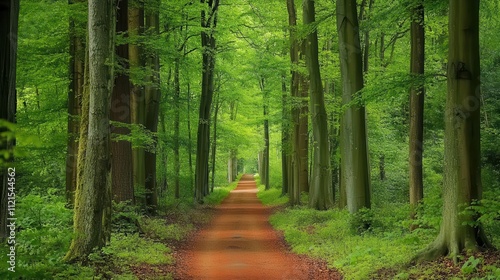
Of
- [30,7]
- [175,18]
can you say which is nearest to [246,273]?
[30,7]

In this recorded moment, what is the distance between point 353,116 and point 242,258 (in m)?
5.09

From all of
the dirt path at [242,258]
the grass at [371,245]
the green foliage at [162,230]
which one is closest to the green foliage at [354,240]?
the grass at [371,245]

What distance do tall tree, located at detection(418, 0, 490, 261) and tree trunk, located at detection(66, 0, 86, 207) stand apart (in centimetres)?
917

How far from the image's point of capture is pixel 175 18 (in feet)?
59.0

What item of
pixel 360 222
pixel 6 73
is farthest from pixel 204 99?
pixel 6 73

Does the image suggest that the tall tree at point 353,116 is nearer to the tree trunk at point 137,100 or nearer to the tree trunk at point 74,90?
the tree trunk at point 137,100

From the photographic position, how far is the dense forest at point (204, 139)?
316 inches

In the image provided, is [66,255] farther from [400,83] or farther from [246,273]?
[400,83]

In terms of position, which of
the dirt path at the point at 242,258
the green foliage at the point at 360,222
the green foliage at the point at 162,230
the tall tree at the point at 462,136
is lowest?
the dirt path at the point at 242,258

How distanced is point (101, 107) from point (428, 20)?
35.5 feet

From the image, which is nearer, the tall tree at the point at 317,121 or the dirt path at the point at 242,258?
the dirt path at the point at 242,258

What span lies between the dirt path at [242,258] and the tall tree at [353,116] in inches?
106

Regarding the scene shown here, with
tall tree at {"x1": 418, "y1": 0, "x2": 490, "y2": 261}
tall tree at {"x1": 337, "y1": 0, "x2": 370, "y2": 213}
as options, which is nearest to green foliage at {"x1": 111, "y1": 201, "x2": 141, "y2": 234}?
tall tree at {"x1": 337, "y1": 0, "x2": 370, "y2": 213}

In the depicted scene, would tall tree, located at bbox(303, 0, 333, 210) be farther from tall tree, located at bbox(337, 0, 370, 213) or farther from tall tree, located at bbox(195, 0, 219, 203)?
tall tree, located at bbox(195, 0, 219, 203)
